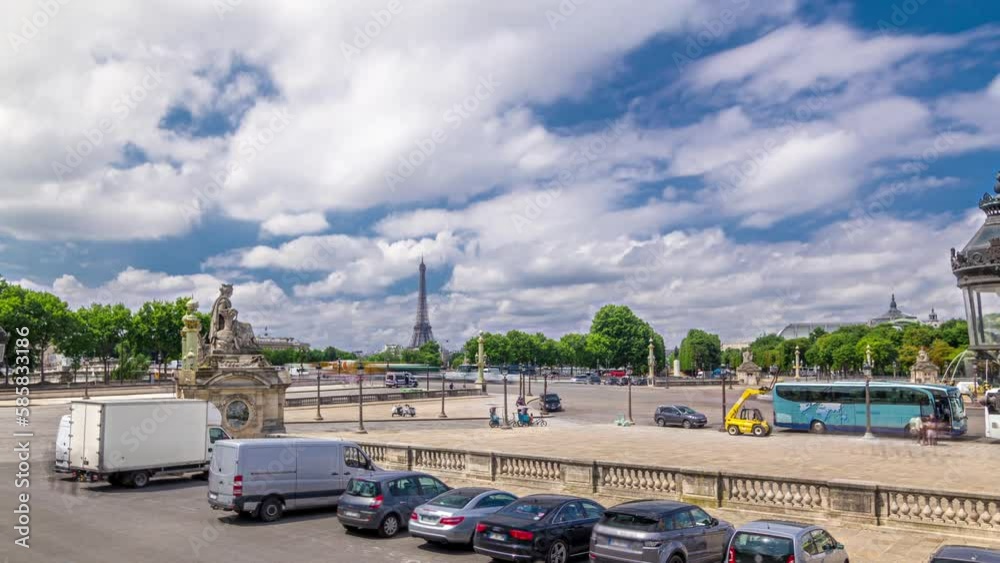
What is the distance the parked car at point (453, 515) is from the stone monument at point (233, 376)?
23.8 meters

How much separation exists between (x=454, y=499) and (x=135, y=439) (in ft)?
43.8

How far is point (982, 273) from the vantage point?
62.1 m

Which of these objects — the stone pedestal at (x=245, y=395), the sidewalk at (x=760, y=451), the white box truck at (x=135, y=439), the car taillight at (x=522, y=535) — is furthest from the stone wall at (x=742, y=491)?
the stone pedestal at (x=245, y=395)

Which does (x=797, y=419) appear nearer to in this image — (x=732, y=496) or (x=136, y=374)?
(x=732, y=496)

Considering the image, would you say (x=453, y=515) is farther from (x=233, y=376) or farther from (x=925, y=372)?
(x=925, y=372)

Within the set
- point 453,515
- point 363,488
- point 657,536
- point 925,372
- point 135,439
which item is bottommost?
point 453,515

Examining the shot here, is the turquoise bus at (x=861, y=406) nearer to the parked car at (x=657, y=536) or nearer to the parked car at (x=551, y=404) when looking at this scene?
the parked car at (x=551, y=404)

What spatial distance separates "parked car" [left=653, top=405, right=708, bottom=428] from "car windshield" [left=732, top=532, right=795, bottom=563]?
37.8 m

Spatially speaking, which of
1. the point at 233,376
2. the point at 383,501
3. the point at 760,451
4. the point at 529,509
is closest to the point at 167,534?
the point at 383,501

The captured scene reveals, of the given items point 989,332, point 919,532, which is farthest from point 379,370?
point 919,532

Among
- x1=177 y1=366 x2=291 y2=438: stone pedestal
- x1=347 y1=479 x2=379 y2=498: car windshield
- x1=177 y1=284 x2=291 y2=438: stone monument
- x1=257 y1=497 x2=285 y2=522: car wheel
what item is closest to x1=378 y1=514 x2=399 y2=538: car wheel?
x1=347 y1=479 x2=379 y2=498: car windshield

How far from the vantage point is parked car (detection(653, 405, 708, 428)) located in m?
49.2

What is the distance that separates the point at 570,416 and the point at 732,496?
4113 cm

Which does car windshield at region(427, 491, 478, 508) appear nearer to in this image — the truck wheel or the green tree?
the truck wheel
